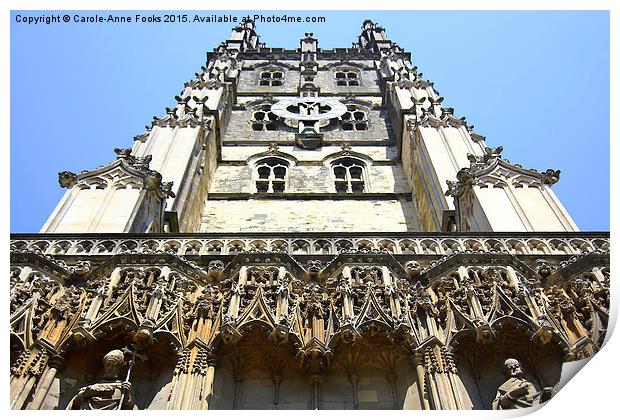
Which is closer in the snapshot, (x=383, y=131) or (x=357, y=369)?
(x=357, y=369)

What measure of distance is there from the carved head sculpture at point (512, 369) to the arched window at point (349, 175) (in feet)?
42.4

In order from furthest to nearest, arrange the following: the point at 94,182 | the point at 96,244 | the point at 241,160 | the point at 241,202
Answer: the point at 241,160 < the point at 241,202 < the point at 94,182 < the point at 96,244

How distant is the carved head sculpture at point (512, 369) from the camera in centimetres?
827

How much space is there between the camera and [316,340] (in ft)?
29.5

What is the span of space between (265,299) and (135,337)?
1812 mm

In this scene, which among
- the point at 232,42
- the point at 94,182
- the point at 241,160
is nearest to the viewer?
the point at 94,182

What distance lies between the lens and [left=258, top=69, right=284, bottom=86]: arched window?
115 feet

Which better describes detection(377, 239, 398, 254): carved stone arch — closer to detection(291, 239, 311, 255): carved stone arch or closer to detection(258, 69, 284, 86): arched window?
detection(291, 239, 311, 255): carved stone arch

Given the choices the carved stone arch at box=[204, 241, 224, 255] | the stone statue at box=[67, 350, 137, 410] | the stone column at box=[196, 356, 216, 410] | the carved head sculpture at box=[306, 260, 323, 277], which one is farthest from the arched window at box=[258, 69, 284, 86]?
the stone statue at box=[67, 350, 137, 410]

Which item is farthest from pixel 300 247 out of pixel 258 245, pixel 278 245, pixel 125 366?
pixel 125 366

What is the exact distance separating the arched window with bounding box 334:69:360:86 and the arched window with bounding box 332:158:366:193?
12.2m

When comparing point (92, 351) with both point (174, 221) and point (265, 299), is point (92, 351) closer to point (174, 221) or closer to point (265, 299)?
point (265, 299)

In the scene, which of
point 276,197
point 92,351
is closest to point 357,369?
point 92,351

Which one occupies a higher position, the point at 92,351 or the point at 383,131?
the point at 383,131
